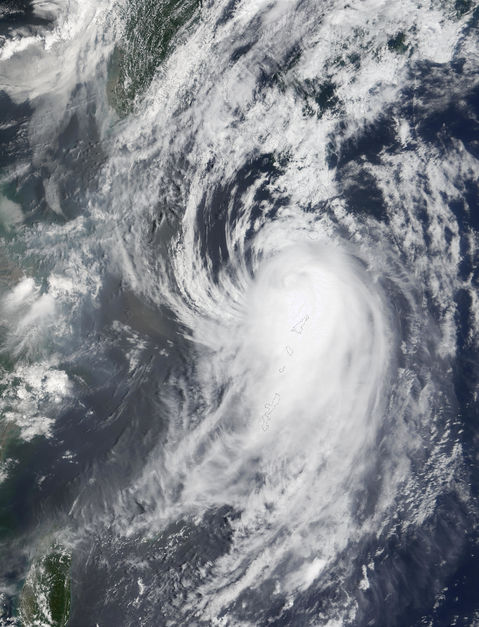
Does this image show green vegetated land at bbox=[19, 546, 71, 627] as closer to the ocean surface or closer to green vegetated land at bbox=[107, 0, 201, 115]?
the ocean surface

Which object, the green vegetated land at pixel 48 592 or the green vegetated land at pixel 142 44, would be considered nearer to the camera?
the green vegetated land at pixel 48 592

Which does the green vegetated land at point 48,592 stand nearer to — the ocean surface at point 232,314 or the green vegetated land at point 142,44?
the ocean surface at point 232,314

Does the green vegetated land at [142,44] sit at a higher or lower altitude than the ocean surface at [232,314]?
higher

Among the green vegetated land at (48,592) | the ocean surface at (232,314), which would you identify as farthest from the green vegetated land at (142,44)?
the green vegetated land at (48,592)

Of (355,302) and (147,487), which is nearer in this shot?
(147,487)

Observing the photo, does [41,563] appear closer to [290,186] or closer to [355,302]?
[355,302]

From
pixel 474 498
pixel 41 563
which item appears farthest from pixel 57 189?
pixel 474 498
